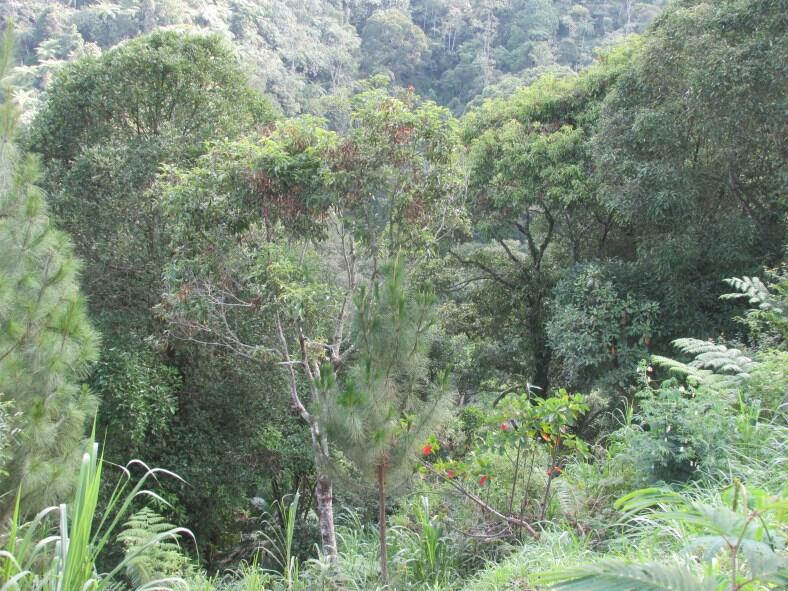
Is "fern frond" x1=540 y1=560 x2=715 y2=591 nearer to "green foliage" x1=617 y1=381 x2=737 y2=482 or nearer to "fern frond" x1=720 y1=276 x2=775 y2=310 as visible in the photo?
"green foliage" x1=617 y1=381 x2=737 y2=482

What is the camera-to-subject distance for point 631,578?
140 cm

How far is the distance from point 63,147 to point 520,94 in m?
6.14

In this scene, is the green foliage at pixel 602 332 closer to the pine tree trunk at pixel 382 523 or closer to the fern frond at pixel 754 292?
the fern frond at pixel 754 292

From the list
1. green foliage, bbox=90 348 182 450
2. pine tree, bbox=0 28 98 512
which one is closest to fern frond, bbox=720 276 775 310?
pine tree, bbox=0 28 98 512

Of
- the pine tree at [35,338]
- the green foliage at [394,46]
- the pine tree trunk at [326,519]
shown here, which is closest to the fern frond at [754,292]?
the pine tree trunk at [326,519]

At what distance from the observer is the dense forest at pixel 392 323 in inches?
145

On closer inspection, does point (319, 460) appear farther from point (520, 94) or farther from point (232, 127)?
point (520, 94)

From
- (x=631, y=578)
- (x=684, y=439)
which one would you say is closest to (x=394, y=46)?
(x=684, y=439)

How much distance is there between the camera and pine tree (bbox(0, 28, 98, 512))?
3.73 meters

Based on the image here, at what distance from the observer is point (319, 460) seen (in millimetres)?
4273

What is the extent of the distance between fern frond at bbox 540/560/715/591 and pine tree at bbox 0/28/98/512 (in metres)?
3.16

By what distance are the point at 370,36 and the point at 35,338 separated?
4002 centimetres

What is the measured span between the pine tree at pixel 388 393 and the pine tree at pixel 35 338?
Result: 1.56 metres

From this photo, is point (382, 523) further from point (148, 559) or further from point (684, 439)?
point (684, 439)
